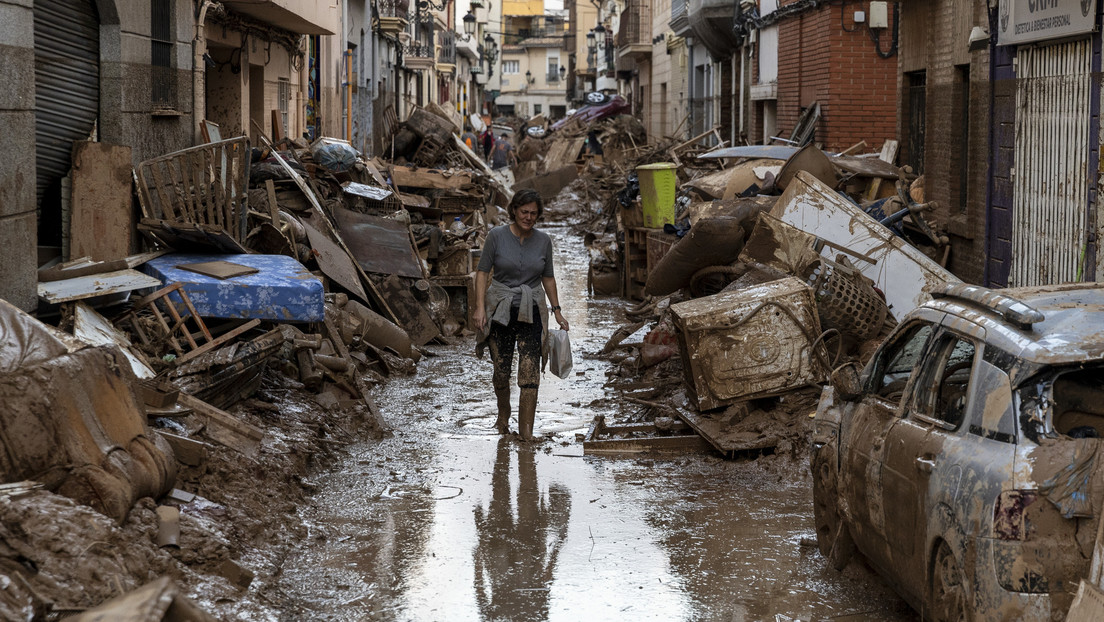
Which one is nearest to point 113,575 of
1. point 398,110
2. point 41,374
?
point 41,374

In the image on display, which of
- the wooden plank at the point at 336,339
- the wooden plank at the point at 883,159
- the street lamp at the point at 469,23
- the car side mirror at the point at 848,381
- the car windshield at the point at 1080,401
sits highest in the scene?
the street lamp at the point at 469,23

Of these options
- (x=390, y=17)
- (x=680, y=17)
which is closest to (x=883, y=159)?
(x=680, y=17)

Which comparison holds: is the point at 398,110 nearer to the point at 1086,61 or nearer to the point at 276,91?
the point at 276,91

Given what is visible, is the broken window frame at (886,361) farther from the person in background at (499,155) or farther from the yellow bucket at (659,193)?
the person in background at (499,155)

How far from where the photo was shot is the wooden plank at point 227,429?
7.13 metres

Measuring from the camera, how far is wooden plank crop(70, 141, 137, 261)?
905 centimetres

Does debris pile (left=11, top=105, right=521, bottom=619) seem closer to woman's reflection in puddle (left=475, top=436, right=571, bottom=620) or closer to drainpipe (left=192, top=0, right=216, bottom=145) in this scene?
drainpipe (left=192, top=0, right=216, bottom=145)

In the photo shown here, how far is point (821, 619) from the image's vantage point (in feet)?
17.2

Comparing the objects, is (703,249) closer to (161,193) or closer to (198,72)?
(161,193)

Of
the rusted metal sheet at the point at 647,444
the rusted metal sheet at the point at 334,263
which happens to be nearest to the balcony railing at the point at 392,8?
the rusted metal sheet at the point at 334,263

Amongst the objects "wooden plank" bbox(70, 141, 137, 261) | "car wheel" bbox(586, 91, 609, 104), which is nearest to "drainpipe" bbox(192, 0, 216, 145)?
"wooden plank" bbox(70, 141, 137, 261)

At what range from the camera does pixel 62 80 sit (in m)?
9.08

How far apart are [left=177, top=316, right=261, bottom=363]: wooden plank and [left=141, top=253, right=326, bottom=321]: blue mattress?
14 cm

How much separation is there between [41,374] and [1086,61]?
8.17 m
